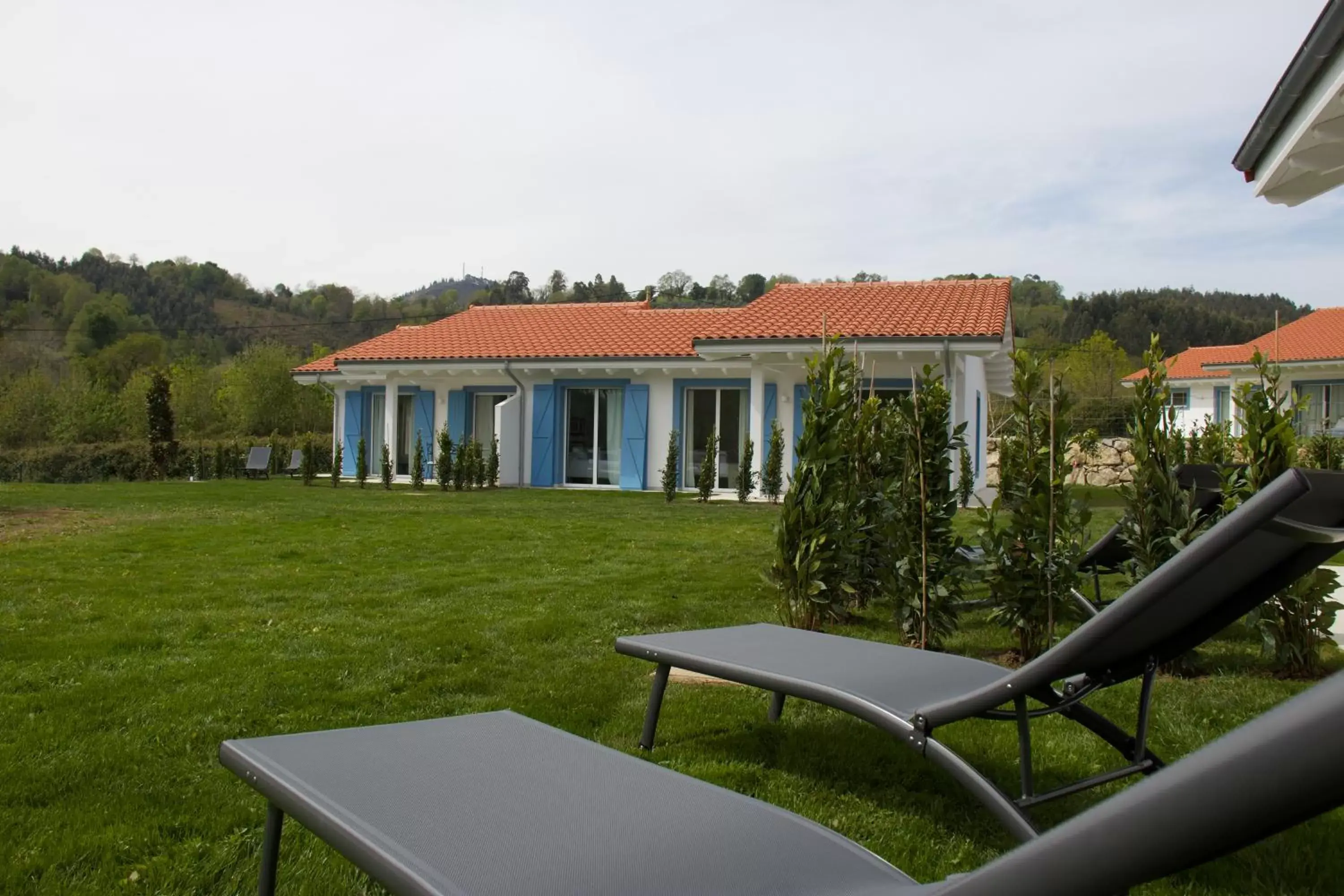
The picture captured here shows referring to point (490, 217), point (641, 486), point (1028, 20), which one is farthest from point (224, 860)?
point (490, 217)

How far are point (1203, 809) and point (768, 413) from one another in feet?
55.8

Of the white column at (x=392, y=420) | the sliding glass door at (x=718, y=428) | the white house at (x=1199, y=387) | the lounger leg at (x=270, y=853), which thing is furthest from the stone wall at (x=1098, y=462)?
the lounger leg at (x=270, y=853)

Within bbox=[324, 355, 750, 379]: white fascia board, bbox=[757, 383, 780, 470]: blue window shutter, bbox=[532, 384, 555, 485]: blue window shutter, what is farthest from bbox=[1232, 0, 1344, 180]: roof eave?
bbox=[532, 384, 555, 485]: blue window shutter

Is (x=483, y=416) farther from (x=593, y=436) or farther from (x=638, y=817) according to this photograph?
(x=638, y=817)

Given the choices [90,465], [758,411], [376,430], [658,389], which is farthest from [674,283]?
[758,411]

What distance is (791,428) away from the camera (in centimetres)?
1758

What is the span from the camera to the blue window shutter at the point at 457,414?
70.2 feet

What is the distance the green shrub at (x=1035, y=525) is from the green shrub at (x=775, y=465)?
9.16 metres

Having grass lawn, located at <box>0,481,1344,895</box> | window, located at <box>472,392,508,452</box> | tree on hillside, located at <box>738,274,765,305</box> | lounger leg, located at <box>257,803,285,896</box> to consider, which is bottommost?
grass lawn, located at <box>0,481,1344,895</box>

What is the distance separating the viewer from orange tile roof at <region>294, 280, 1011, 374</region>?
1653 cm

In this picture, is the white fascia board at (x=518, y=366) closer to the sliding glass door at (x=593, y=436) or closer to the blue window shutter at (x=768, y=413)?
the sliding glass door at (x=593, y=436)

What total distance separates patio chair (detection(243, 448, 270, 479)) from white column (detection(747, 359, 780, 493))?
13.5 metres

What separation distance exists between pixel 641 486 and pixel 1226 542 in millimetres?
17715

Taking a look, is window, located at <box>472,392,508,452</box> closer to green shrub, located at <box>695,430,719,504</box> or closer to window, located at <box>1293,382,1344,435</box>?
green shrub, located at <box>695,430,719,504</box>
